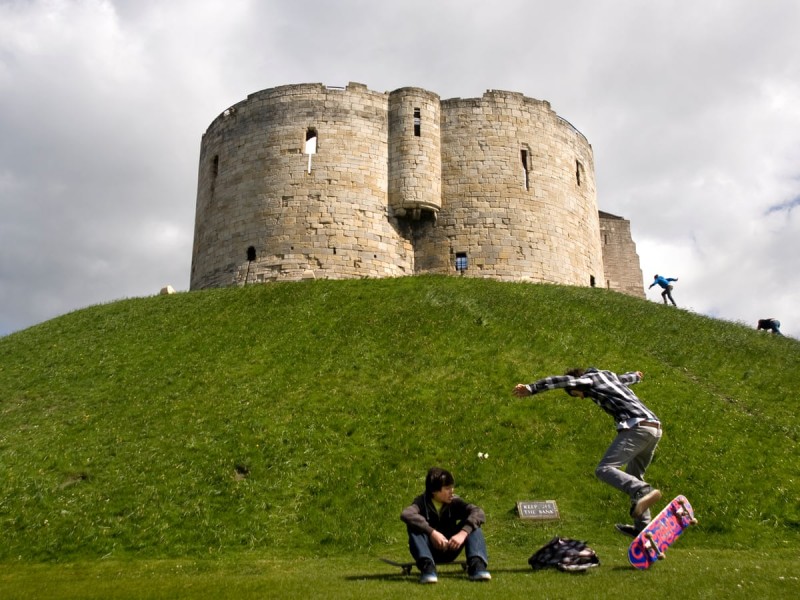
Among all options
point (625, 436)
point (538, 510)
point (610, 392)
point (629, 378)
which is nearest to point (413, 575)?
point (625, 436)

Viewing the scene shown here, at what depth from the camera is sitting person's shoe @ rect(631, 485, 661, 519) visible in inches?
279

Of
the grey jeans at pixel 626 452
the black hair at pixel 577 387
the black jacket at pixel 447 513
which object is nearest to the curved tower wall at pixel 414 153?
the black hair at pixel 577 387

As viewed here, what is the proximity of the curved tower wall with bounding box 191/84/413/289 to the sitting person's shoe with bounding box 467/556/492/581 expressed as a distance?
21.2 metres

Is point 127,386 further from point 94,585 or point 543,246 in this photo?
point 543,246

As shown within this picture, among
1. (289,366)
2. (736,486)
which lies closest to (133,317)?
(289,366)

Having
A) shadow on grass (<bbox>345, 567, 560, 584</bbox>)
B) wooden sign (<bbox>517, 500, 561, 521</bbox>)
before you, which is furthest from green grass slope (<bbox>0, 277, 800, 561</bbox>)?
shadow on grass (<bbox>345, 567, 560, 584</bbox>)

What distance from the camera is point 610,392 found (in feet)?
25.5

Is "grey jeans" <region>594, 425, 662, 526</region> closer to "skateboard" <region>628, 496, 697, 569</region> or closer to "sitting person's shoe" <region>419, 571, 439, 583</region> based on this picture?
"skateboard" <region>628, 496, 697, 569</region>

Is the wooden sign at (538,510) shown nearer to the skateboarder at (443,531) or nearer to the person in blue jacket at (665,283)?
the skateboarder at (443,531)

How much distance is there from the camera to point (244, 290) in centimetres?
2428

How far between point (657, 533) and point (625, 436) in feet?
3.43

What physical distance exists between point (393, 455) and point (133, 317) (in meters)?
13.2

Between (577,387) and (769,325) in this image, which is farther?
(769,325)

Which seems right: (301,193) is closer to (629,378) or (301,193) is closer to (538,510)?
(538,510)
